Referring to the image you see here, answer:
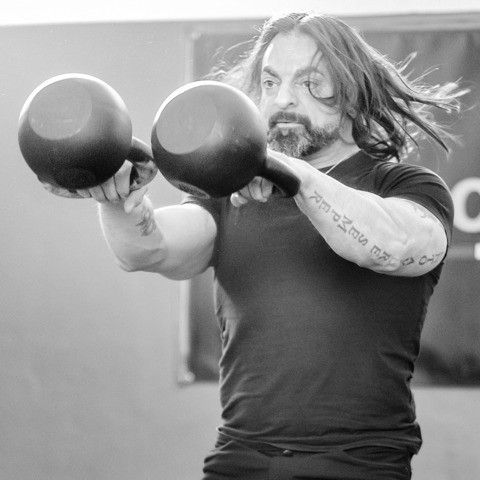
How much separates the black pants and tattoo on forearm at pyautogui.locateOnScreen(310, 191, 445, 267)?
34 centimetres

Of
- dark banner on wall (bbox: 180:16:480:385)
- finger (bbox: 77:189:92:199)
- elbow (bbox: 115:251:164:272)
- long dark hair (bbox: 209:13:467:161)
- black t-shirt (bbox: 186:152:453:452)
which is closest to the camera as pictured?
finger (bbox: 77:189:92:199)

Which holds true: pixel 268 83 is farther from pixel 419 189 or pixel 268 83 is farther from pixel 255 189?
pixel 255 189

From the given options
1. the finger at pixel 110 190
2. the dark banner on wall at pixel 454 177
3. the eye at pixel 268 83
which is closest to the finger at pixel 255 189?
the finger at pixel 110 190

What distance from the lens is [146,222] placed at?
176cm

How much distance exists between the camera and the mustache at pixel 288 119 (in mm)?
1863

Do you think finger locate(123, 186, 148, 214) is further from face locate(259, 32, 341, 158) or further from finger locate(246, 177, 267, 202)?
face locate(259, 32, 341, 158)

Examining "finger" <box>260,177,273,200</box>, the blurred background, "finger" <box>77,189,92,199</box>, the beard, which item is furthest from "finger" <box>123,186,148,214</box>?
the blurred background

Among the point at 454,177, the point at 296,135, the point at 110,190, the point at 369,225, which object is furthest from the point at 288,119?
the point at 454,177

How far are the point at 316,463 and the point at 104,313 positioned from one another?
187 centimetres

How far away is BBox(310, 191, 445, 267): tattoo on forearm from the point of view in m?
1.54

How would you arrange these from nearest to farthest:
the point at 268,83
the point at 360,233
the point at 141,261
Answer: the point at 360,233 → the point at 141,261 → the point at 268,83

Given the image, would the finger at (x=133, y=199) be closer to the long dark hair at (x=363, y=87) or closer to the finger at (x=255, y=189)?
the finger at (x=255, y=189)

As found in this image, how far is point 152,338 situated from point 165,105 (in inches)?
83.2

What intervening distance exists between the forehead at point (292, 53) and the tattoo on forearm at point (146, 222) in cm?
41
